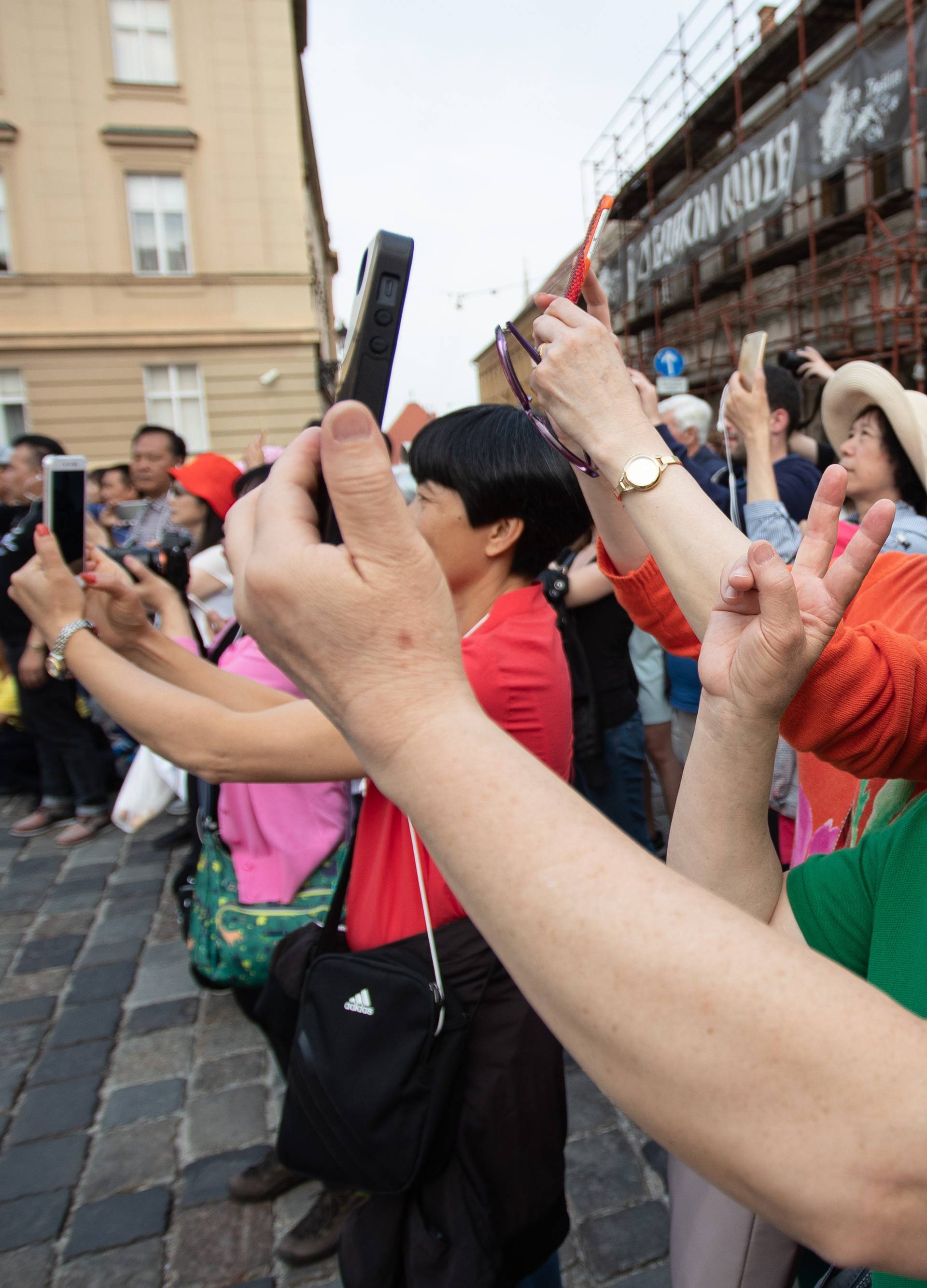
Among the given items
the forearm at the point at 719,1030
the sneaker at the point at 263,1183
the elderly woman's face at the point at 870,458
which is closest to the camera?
the forearm at the point at 719,1030

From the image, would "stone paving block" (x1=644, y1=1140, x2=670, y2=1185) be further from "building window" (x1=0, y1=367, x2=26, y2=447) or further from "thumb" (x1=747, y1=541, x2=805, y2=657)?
"building window" (x1=0, y1=367, x2=26, y2=447)

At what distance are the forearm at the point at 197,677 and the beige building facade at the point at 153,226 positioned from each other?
47.7ft

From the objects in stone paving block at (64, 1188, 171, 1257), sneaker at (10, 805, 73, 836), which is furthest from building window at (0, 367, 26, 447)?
stone paving block at (64, 1188, 171, 1257)

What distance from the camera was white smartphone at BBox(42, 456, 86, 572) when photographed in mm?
1638

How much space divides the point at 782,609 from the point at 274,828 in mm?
1508

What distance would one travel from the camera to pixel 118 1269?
2.01 meters

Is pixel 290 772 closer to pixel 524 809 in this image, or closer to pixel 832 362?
pixel 524 809

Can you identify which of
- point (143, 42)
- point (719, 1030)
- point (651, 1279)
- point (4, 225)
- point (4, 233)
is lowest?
point (651, 1279)

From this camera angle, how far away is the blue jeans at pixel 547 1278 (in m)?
1.62

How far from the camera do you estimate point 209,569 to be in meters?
3.53

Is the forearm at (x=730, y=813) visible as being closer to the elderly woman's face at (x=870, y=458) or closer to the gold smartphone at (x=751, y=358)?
the gold smartphone at (x=751, y=358)

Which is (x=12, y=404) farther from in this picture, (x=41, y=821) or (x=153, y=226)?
(x=41, y=821)

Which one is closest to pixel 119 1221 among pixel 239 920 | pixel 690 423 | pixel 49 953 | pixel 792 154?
pixel 239 920

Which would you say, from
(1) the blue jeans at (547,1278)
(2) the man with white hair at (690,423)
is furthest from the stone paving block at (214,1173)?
(2) the man with white hair at (690,423)
